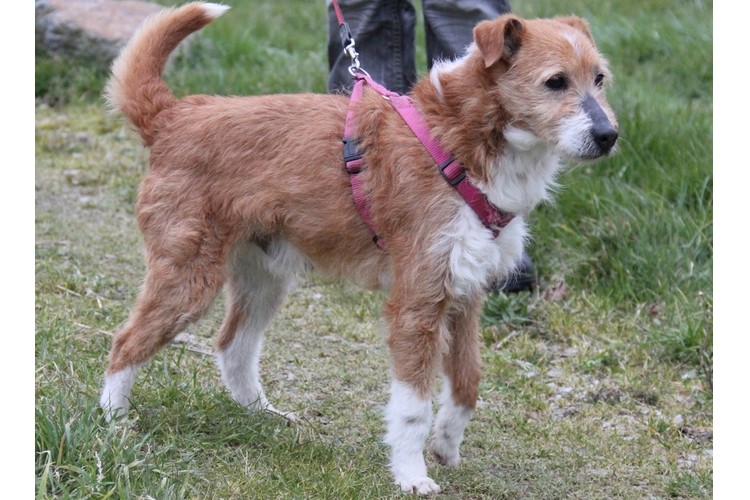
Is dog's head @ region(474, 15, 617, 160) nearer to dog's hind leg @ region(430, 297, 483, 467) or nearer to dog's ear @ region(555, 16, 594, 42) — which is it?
dog's ear @ region(555, 16, 594, 42)

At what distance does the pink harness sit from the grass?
972 mm

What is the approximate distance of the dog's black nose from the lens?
11.2 feet

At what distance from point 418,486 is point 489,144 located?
127 centimetres

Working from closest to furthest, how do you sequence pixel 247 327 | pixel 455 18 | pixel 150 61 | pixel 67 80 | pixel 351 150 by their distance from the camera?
pixel 351 150
pixel 150 61
pixel 247 327
pixel 455 18
pixel 67 80

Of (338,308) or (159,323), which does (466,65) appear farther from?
(338,308)

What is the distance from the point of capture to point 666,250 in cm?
564

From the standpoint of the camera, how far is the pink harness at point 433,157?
11.9ft

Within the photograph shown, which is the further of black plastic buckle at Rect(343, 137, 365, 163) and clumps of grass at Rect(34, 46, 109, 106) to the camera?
clumps of grass at Rect(34, 46, 109, 106)

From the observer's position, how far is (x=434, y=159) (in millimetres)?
3664

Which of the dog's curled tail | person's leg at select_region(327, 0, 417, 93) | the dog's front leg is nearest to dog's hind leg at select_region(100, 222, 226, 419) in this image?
the dog's curled tail

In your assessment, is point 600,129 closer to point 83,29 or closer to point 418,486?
point 418,486

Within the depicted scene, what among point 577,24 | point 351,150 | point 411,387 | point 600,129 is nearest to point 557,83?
point 600,129

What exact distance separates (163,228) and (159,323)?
1.20 feet

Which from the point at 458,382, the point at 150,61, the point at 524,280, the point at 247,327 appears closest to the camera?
the point at 458,382
